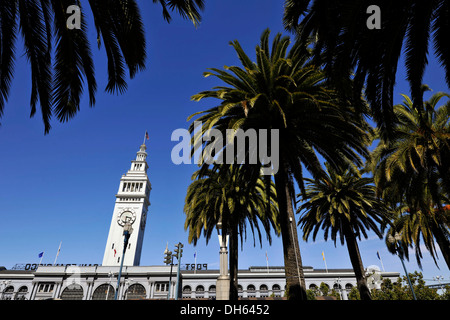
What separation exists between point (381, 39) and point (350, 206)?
2039 cm

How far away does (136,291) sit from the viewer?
54.6 m

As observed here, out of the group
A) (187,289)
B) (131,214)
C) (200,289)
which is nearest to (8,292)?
(131,214)

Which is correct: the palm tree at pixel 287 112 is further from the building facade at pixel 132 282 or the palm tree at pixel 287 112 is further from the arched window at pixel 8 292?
the arched window at pixel 8 292

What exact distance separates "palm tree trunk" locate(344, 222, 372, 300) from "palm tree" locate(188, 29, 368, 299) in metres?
12.9

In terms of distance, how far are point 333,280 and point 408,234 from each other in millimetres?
47546

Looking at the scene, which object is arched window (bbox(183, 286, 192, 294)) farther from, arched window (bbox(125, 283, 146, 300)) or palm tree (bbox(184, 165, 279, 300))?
palm tree (bbox(184, 165, 279, 300))

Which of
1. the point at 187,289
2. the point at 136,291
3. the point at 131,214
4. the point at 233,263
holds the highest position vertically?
the point at 131,214

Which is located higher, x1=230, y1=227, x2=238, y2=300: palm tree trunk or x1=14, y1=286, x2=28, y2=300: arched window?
x1=14, y1=286, x2=28, y2=300: arched window

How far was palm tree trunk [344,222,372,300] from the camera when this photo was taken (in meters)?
21.3

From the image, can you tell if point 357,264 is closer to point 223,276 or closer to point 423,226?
point 423,226

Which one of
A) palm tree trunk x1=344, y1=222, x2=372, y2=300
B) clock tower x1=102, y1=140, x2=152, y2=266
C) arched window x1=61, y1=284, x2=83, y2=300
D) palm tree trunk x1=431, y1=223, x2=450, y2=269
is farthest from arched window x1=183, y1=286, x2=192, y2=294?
palm tree trunk x1=431, y1=223, x2=450, y2=269

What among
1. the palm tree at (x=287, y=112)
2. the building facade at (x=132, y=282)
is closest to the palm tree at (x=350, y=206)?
the palm tree at (x=287, y=112)

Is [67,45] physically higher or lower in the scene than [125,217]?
lower
